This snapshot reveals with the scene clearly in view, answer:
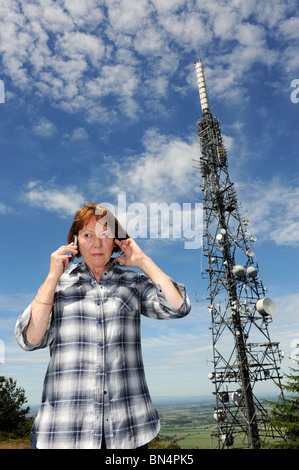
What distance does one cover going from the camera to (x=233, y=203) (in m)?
23.7

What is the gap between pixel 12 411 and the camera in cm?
2741

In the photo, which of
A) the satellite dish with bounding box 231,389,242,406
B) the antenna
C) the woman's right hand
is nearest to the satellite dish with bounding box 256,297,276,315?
the satellite dish with bounding box 231,389,242,406

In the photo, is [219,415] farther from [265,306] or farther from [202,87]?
[202,87]

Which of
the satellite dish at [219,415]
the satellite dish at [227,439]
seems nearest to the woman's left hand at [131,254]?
the satellite dish at [219,415]

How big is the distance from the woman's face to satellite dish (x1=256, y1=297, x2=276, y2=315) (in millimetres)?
19036

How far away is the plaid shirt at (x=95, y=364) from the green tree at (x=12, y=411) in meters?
27.7

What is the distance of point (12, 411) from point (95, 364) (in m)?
31.7

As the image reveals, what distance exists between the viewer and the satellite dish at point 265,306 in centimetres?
1950

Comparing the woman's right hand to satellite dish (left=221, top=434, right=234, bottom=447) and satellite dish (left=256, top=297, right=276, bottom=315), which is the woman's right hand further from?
satellite dish (left=221, top=434, right=234, bottom=447)

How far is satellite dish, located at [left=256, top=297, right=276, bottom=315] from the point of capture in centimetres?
1950

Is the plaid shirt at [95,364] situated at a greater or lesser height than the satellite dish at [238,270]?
lesser

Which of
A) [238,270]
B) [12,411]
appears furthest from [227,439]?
[12,411]

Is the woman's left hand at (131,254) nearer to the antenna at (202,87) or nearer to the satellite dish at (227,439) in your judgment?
the satellite dish at (227,439)
